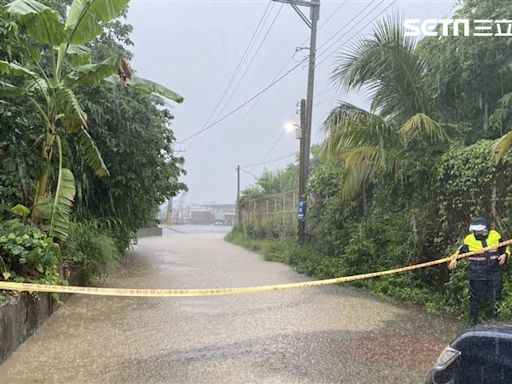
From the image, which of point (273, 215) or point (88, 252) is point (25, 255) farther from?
point (273, 215)

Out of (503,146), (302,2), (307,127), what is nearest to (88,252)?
(503,146)

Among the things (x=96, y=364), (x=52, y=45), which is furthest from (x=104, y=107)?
(x=96, y=364)

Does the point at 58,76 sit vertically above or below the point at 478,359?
above

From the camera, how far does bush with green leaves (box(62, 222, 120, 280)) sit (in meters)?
8.50

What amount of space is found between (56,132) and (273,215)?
45.0ft

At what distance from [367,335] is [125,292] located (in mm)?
3010

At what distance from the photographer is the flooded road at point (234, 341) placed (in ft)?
15.5

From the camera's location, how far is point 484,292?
6133 millimetres

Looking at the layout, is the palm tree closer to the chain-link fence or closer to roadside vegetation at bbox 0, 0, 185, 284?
roadside vegetation at bbox 0, 0, 185, 284

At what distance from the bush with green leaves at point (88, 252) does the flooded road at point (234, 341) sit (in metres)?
0.62

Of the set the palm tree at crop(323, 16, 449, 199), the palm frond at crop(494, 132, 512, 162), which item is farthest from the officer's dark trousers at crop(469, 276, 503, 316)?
the palm tree at crop(323, 16, 449, 199)

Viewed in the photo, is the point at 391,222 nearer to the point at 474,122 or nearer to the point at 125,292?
the point at 474,122

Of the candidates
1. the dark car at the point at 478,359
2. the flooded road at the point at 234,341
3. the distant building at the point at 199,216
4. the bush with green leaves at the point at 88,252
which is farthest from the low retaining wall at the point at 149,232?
the distant building at the point at 199,216

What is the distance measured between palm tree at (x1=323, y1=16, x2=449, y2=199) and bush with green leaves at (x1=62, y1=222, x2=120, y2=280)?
4.41 m
